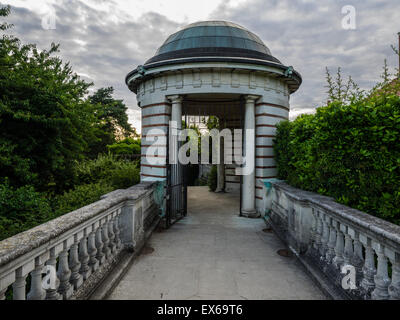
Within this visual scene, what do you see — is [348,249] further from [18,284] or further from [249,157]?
[249,157]

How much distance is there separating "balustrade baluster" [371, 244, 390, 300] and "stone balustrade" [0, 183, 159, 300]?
336 centimetres

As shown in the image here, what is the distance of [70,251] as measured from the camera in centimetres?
288

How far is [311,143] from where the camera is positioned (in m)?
4.83

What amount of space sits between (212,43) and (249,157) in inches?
168

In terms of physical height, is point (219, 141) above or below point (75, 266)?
above

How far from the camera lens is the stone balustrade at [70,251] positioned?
6.38ft

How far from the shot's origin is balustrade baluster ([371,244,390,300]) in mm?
2482

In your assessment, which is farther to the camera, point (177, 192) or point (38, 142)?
point (177, 192)

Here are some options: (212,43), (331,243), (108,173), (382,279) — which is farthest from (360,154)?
(108,173)

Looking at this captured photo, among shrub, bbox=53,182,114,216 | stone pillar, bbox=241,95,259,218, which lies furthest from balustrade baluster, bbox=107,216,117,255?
stone pillar, bbox=241,95,259,218

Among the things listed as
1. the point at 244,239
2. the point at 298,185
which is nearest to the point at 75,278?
the point at 244,239

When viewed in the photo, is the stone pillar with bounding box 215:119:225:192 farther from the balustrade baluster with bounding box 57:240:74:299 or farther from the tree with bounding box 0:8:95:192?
the balustrade baluster with bounding box 57:240:74:299

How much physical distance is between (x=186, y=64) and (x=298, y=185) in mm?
4821

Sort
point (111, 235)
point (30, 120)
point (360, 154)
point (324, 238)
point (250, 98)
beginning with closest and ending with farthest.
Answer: point (360, 154) → point (324, 238) → point (111, 235) → point (30, 120) → point (250, 98)
